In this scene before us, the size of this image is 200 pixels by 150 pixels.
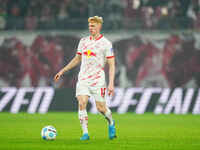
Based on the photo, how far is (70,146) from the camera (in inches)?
392

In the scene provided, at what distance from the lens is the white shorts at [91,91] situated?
36.8 ft

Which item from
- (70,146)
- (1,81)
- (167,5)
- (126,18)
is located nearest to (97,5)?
(126,18)

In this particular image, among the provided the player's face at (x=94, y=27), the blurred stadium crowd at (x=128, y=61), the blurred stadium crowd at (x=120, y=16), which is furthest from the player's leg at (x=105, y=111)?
the blurred stadium crowd at (x=128, y=61)

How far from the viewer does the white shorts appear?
11219 millimetres

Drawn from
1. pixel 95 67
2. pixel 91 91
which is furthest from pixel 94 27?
pixel 91 91

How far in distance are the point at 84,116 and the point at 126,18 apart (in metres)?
14.6

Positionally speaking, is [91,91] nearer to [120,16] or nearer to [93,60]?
[93,60]

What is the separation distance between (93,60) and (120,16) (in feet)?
47.1

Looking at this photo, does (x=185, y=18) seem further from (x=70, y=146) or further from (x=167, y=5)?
(x=70, y=146)

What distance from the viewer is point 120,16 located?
25.5m

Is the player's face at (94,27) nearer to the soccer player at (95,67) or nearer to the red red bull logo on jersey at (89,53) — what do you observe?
the soccer player at (95,67)

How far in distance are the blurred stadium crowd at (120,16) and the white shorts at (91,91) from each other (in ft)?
45.2

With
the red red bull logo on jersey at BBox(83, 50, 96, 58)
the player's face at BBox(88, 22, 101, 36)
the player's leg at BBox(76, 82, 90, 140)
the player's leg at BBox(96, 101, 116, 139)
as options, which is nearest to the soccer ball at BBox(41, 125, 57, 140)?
the player's leg at BBox(76, 82, 90, 140)

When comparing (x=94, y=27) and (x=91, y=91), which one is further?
(x=91, y=91)
